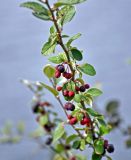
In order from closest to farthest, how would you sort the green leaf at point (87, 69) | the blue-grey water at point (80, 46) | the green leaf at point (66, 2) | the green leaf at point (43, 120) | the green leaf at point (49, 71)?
the green leaf at point (66, 2), the green leaf at point (87, 69), the green leaf at point (49, 71), the green leaf at point (43, 120), the blue-grey water at point (80, 46)

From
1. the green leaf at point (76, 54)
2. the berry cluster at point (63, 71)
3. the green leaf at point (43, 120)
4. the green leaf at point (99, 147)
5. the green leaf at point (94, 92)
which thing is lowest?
the green leaf at point (99, 147)

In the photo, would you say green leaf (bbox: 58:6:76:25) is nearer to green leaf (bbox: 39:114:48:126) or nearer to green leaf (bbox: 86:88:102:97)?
green leaf (bbox: 86:88:102:97)

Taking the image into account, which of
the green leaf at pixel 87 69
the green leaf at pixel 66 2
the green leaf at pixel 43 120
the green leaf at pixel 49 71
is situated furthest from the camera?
the green leaf at pixel 43 120

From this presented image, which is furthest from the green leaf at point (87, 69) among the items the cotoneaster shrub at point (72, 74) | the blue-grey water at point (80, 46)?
the blue-grey water at point (80, 46)

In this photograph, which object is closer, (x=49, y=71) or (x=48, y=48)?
(x=48, y=48)

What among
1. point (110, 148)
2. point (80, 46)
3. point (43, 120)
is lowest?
point (110, 148)

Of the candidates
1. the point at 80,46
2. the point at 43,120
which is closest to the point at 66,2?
the point at 43,120

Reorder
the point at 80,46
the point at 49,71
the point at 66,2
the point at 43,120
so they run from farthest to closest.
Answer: the point at 80,46
the point at 43,120
the point at 49,71
the point at 66,2

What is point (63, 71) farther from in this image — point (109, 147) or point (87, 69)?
point (109, 147)

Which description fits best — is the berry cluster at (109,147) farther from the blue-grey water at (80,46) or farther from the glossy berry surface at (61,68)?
the blue-grey water at (80,46)

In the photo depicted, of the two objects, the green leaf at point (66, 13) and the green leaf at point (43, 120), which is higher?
the green leaf at point (66, 13)
